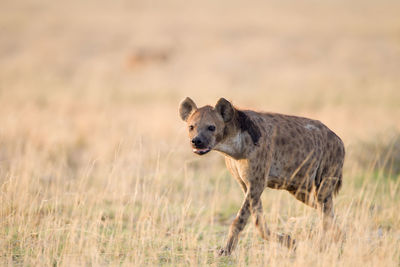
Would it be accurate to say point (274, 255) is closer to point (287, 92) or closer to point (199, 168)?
point (199, 168)

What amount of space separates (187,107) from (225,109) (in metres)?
0.52

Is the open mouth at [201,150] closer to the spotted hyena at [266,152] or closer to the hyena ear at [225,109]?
the spotted hyena at [266,152]

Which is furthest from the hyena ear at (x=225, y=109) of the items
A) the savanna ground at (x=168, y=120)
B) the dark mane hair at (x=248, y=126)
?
the savanna ground at (x=168, y=120)

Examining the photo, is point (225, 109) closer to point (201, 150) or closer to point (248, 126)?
point (248, 126)

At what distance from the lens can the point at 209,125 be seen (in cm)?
519

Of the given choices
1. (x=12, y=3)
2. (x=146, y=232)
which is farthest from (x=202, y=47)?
(x=146, y=232)

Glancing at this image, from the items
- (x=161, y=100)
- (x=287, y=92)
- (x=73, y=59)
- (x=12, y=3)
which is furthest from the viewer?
(x=12, y=3)

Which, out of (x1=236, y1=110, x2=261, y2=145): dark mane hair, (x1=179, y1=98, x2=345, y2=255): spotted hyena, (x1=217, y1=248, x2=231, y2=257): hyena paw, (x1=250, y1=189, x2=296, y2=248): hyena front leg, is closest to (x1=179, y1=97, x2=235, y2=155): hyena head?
(x1=179, y1=98, x2=345, y2=255): spotted hyena

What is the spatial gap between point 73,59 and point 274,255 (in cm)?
2717

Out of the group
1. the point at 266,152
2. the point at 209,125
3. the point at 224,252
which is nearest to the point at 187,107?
the point at 209,125

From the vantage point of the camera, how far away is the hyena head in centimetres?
509

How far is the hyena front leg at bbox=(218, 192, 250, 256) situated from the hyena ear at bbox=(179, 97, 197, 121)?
1.01m

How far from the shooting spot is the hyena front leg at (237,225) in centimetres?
525

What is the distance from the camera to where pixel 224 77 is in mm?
25719
